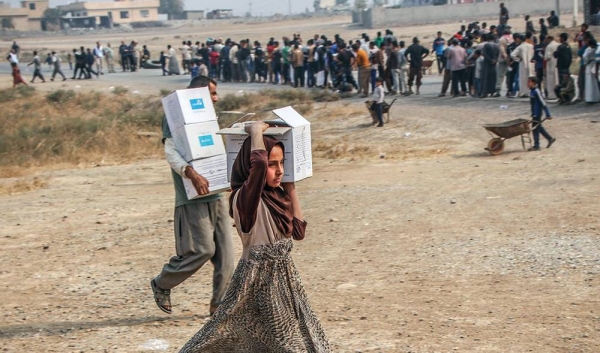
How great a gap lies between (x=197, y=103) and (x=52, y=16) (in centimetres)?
12918

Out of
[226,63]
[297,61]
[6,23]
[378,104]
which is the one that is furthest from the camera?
[6,23]

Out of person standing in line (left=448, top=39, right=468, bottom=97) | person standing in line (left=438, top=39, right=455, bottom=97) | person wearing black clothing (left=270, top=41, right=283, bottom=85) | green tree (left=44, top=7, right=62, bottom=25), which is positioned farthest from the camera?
green tree (left=44, top=7, right=62, bottom=25)

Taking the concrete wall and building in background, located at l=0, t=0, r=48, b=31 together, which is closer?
the concrete wall

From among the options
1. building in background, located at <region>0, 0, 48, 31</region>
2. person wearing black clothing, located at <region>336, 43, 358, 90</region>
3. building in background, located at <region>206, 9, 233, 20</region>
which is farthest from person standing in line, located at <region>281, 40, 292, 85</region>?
building in background, located at <region>206, 9, 233, 20</region>

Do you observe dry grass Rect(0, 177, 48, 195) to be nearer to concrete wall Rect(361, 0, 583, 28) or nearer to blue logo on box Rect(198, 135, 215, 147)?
blue logo on box Rect(198, 135, 215, 147)

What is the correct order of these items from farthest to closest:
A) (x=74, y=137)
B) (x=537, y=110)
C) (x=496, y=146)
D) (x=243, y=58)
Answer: (x=243, y=58) → (x=74, y=137) → (x=496, y=146) → (x=537, y=110)

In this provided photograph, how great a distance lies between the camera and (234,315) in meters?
5.09

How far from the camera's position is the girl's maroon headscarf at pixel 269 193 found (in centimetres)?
495

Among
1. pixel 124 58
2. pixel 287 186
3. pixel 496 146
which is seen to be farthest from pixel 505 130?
pixel 124 58

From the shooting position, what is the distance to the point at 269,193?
502cm

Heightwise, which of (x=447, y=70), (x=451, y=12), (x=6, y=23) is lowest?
(x=447, y=70)

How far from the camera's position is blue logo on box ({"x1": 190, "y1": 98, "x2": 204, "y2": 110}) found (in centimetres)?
644

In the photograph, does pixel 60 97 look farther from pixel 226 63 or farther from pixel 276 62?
pixel 276 62

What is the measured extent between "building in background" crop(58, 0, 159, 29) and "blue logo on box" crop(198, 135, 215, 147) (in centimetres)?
12783
